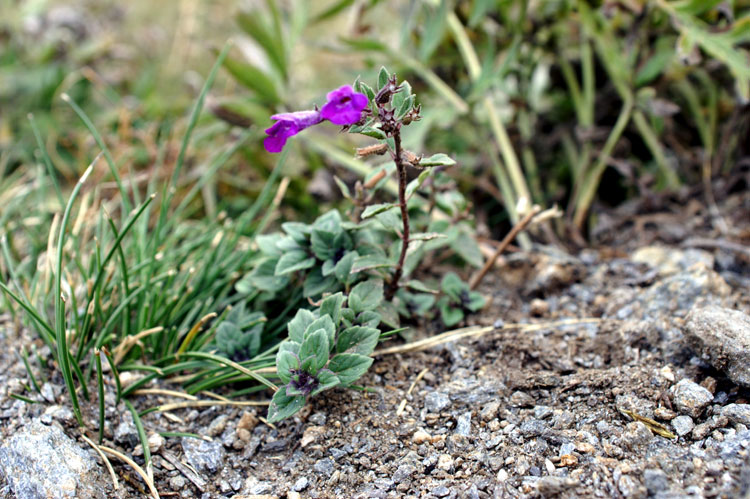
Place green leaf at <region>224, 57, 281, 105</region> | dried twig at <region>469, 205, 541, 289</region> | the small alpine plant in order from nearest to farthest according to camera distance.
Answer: the small alpine plant
dried twig at <region>469, 205, 541, 289</region>
green leaf at <region>224, 57, 281, 105</region>

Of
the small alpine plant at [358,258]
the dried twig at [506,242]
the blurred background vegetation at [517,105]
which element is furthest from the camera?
the blurred background vegetation at [517,105]

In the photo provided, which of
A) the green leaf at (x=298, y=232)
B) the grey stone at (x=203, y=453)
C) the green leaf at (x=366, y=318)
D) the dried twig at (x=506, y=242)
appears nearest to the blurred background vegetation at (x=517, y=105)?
the dried twig at (x=506, y=242)

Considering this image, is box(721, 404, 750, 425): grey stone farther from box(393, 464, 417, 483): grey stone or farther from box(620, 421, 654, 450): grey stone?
box(393, 464, 417, 483): grey stone

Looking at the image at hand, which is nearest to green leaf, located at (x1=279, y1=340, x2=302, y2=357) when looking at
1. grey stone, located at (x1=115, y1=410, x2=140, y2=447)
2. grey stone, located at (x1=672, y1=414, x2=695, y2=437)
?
grey stone, located at (x1=115, y1=410, x2=140, y2=447)

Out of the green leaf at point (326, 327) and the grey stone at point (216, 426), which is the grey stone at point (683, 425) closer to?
the green leaf at point (326, 327)

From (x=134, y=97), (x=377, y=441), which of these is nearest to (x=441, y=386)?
(x=377, y=441)
